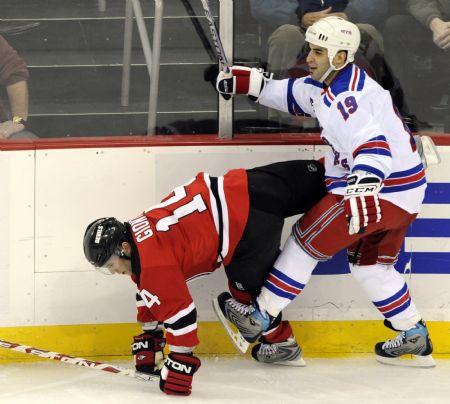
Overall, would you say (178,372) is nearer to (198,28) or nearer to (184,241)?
(184,241)

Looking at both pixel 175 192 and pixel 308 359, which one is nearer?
pixel 175 192

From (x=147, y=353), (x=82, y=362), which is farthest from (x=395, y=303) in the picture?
(x=82, y=362)

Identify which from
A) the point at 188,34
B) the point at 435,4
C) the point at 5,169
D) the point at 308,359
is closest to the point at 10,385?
the point at 5,169

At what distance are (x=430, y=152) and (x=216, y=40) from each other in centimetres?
80

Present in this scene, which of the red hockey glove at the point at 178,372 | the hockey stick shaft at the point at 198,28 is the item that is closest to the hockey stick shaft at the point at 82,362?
the red hockey glove at the point at 178,372

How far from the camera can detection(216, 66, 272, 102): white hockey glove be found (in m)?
3.96

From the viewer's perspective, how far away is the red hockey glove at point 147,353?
390 centimetres

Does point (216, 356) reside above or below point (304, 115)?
below

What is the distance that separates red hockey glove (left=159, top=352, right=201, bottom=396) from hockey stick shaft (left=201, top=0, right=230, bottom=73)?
98 centimetres

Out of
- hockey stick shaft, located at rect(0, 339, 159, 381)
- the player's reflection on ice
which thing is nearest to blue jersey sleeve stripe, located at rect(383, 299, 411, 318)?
the player's reflection on ice

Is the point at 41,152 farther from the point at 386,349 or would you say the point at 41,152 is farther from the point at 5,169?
the point at 386,349

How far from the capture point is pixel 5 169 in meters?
3.99

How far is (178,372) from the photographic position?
12.1 feet

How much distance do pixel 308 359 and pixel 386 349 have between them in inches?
11.1
